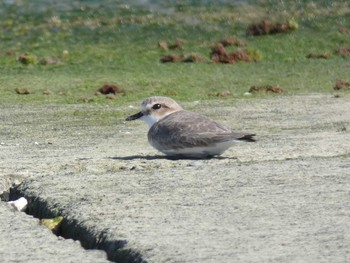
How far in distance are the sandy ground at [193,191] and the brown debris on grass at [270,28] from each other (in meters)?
7.44

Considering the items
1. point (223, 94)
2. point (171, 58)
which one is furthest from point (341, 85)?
point (171, 58)

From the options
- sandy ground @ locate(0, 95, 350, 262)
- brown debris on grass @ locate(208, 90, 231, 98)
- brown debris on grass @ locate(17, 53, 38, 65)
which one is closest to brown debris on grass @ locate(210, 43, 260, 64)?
brown debris on grass @ locate(17, 53, 38, 65)

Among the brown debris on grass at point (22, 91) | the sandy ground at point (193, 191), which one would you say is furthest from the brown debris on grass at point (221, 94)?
the sandy ground at point (193, 191)

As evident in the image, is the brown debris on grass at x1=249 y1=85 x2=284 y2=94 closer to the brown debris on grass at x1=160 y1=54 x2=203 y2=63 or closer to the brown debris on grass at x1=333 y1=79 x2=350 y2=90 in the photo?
the brown debris on grass at x1=333 y1=79 x2=350 y2=90

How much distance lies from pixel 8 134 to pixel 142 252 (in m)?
4.84

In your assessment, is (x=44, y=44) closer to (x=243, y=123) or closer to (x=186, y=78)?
(x=186, y=78)

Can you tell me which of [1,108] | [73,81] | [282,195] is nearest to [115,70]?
[73,81]

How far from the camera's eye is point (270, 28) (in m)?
17.4

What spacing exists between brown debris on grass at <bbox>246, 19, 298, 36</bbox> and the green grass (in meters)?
0.11

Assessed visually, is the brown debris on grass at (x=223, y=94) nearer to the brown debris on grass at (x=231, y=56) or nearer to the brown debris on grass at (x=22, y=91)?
the brown debris on grass at (x=22, y=91)

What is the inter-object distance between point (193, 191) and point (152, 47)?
1080 centimetres

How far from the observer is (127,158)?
25.6 ft

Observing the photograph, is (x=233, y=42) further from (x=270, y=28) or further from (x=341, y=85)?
(x=341, y=85)

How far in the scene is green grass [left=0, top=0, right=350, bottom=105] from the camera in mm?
13469
